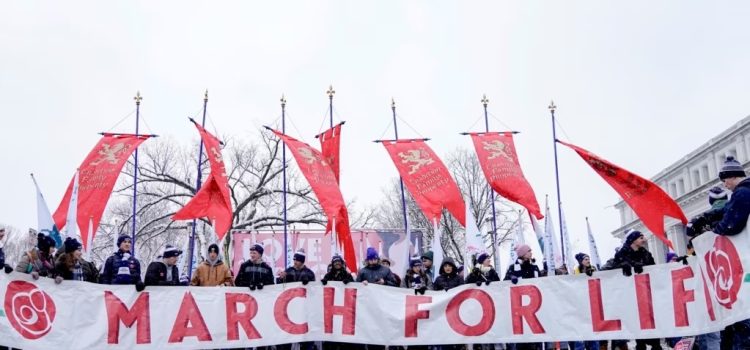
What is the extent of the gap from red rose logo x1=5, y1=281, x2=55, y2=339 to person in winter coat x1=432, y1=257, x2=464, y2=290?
564 cm

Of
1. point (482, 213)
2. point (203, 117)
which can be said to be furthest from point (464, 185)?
point (203, 117)

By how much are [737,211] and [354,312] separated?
5.16 meters

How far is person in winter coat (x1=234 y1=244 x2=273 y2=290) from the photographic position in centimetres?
1054

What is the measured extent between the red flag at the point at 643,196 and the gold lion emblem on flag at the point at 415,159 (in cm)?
393

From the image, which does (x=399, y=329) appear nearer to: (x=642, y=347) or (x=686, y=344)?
(x=642, y=347)

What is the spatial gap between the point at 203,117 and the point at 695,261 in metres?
11.3

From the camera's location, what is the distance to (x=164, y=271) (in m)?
10.0

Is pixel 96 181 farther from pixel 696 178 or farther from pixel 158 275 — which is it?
pixel 696 178

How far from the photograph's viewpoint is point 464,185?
159 feet

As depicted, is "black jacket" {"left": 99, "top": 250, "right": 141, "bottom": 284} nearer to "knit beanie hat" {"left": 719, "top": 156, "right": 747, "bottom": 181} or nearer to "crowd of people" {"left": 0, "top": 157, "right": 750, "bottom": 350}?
"crowd of people" {"left": 0, "top": 157, "right": 750, "bottom": 350}

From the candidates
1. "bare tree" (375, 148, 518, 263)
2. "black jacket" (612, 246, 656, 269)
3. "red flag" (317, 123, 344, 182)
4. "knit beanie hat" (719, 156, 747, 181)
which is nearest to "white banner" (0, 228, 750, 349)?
"black jacket" (612, 246, 656, 269)

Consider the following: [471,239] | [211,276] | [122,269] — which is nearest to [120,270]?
[122,269]

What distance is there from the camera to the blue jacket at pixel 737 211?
6.70 meters

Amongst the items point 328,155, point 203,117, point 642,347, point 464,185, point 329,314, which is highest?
point 464,185
